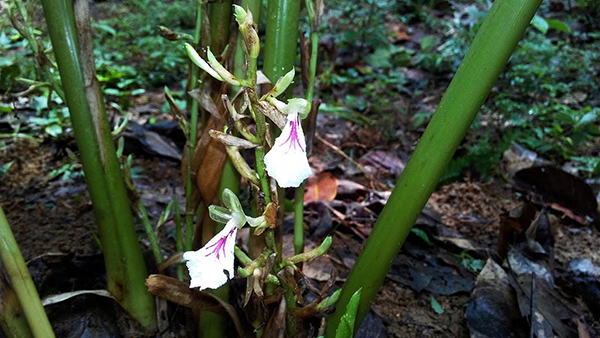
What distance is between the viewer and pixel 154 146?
1.99 m

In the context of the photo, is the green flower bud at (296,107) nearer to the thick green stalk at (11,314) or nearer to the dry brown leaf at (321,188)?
the thick green stalk at (11,314)

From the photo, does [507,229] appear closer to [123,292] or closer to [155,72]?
[123,292]

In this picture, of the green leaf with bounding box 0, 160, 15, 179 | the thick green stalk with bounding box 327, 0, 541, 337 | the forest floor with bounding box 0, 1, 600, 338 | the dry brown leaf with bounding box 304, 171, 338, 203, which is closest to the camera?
the thick green stalk with bounding box 327, 0, 541, 337

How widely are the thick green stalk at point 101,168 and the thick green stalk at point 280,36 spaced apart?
34cm

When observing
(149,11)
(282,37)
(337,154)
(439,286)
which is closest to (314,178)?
(337,154)

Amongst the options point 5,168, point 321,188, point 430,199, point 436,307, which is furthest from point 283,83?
point 5,168

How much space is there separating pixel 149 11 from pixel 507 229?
3.48 metres

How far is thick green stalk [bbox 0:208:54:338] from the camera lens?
2.63 feet

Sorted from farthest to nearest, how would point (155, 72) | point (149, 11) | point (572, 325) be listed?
point (149, 11) → point (155, 72) → point (572, 325)

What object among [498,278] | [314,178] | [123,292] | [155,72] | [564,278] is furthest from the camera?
[155,72]

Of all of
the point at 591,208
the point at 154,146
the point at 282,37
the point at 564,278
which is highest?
the point at 282,37

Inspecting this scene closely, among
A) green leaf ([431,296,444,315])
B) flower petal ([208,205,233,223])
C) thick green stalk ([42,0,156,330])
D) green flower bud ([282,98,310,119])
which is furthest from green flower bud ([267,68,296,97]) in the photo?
green leaf ([431,296,444,315])

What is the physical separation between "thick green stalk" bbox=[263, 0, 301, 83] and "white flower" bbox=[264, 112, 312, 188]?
0.33 meters

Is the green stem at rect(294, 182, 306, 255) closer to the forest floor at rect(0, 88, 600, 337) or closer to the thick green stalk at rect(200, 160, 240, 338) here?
the thick green stalk at rect(200, 160, 240, 338)
